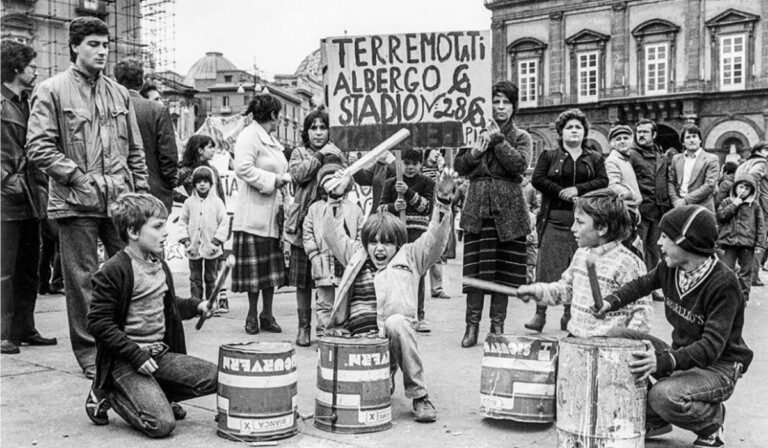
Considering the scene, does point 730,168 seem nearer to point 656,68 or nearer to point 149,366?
point 149,366

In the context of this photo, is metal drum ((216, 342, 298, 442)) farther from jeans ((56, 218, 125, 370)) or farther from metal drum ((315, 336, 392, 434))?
jeans ((56, 218, 125, 370))

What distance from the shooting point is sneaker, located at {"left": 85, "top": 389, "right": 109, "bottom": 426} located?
4.27 meters

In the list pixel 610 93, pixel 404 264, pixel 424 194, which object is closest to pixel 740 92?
pixel 610 93

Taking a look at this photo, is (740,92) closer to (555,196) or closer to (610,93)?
(610,93)

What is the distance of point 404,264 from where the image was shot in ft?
15.7

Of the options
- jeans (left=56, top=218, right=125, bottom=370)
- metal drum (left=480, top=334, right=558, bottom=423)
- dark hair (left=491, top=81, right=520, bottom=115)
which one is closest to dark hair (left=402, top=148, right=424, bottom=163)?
dark hair (left=491, top=81, right=520, bottom=115)

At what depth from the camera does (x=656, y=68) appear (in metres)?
39.2

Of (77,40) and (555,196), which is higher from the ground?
(77,40)

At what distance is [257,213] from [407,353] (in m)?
2.97

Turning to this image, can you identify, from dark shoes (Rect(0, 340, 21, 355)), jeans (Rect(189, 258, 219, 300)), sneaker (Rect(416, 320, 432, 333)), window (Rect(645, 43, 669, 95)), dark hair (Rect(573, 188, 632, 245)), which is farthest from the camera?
window (Rect(645, 43, 669, 95))

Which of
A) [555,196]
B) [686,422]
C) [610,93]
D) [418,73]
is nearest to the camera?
[686,422]

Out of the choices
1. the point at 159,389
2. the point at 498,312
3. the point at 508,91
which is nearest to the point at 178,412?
the point at 159,389

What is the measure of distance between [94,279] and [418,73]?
300cm

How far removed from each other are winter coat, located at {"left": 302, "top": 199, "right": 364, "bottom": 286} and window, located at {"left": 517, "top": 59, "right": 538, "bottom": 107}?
37.2 m
